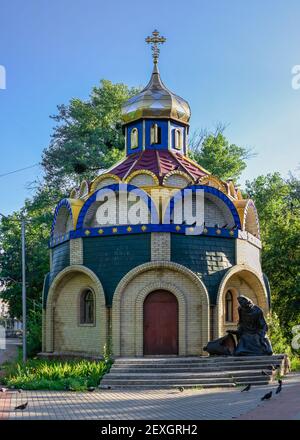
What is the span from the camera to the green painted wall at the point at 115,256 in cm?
1775

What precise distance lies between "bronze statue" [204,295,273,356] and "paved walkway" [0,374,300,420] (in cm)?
228

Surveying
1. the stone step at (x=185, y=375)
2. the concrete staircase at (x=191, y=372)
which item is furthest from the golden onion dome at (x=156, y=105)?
the stone step at (x=185, y=375)

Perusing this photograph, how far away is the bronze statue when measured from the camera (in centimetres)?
1681

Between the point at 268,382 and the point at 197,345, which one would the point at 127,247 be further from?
the point at 268,382

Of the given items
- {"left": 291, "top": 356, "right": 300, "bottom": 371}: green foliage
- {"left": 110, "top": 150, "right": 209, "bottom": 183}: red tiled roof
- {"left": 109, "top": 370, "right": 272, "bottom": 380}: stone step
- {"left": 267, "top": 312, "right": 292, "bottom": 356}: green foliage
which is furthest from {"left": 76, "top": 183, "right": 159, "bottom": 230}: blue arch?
{"left": 291, "top": 356, "right": 300, "bottom": 371}: green foliage

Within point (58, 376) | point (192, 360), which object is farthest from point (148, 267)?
point (58, 376)

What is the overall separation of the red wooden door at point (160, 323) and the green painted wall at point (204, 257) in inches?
45.5

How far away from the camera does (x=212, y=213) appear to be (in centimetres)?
1980

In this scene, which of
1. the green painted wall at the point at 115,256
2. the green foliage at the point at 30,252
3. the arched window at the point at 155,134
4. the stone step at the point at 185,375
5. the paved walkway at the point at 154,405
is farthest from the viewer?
the green foliage at the point at 30,252

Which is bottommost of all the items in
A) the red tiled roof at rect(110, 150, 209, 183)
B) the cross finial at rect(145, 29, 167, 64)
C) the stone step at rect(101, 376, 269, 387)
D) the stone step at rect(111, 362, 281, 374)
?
the stone step at rect(101, 376, 269, 387)

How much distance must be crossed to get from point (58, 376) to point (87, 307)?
3973 mm

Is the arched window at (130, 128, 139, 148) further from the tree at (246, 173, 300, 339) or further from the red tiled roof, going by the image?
the tree at (246, 173, 300, 339)

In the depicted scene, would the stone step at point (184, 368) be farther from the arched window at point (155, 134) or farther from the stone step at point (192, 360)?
the arched window at point (155, 134)

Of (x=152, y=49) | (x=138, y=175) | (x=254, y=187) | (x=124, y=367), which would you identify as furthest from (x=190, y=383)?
(x=254, y=187)
